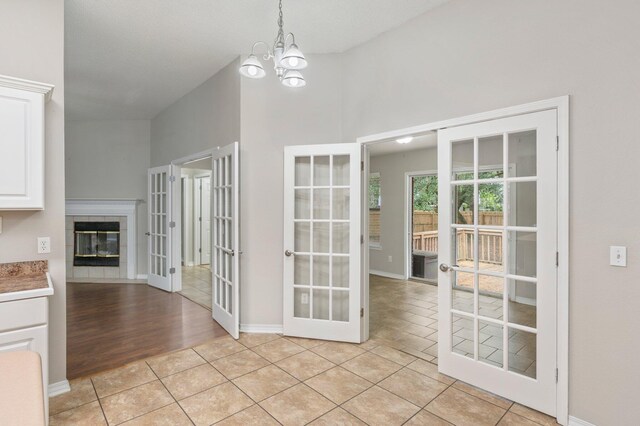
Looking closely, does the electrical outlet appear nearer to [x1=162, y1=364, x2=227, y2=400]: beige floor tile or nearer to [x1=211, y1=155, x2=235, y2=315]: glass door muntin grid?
[x1=162, y1=364, x2=227, y2=400]: beige floor tile

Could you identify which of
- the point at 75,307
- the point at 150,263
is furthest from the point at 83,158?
the point at 75,307

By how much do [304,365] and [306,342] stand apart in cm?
49

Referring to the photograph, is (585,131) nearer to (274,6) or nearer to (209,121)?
(274,6)

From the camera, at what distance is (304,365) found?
293 cm

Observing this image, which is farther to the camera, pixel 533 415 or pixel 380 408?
pixel 380 408

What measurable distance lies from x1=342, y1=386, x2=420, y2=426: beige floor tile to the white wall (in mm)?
1461

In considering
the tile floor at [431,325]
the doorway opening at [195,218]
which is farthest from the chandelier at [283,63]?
the doorway opening at [195,218]

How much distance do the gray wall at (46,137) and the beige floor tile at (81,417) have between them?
0.36 metres

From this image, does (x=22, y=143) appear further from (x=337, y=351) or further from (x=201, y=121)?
(x=337, y=351)

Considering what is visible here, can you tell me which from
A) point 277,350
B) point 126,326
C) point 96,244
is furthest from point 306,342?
point 96,244

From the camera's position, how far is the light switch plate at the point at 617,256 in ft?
6.38

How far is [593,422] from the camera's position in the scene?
2043 millimetres

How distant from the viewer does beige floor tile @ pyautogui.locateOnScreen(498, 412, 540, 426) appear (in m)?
2.14

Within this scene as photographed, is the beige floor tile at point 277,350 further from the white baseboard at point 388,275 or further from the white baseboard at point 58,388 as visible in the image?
the white baseboard at point 388,275
